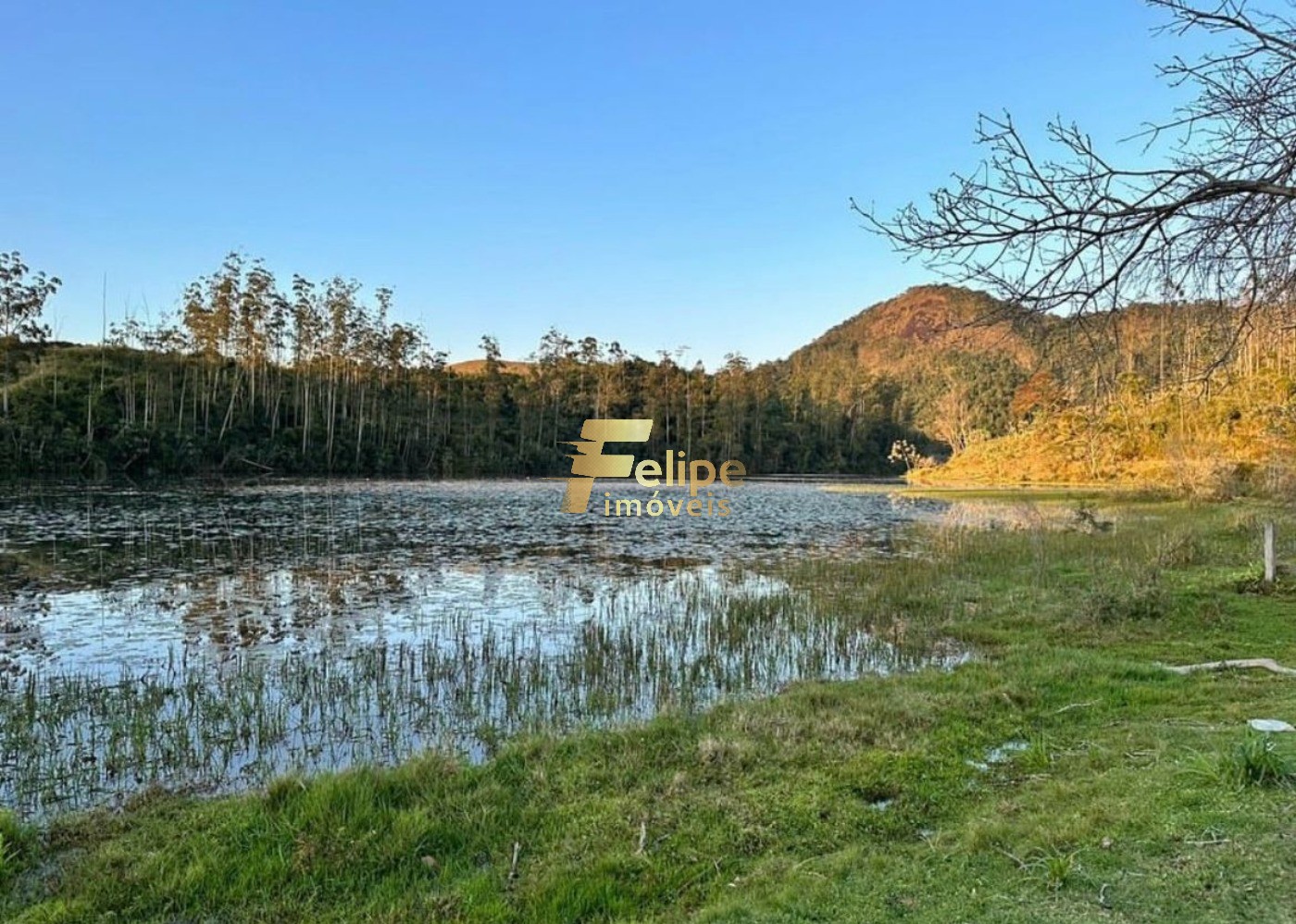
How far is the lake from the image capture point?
20.5 feet

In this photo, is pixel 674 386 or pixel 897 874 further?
pixel 674 386

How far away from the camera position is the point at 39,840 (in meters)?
4.37

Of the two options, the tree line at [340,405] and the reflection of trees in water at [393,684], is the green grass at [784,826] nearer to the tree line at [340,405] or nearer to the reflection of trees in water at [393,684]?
the reflection of trees in water at [393,684]

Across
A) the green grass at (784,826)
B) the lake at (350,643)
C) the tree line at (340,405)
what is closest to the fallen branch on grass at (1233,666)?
the green grass at (784,826)

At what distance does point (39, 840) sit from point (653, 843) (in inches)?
146

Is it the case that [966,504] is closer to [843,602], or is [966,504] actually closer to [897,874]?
[843,602]

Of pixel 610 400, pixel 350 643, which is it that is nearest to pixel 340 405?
pixel 610 400

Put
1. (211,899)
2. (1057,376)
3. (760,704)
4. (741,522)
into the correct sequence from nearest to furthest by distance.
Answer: (211,899)
(1057,376)
(760,704)
(741,522)

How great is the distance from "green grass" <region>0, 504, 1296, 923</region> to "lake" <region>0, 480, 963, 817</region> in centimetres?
117

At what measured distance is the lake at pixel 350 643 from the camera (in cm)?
626

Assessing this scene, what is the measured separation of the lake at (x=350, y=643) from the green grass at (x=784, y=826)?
117 centimetres

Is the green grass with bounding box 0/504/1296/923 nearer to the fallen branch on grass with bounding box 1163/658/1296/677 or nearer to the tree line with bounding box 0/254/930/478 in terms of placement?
the fallen branch on grass with bounding box 1163/658/1296/677

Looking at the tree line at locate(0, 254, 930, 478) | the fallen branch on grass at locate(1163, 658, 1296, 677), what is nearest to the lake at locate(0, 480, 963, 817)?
the fallen branch on grass at locate(1163, 658, 1296, 677)

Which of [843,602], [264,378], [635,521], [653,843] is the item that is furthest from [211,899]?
[264,378]
